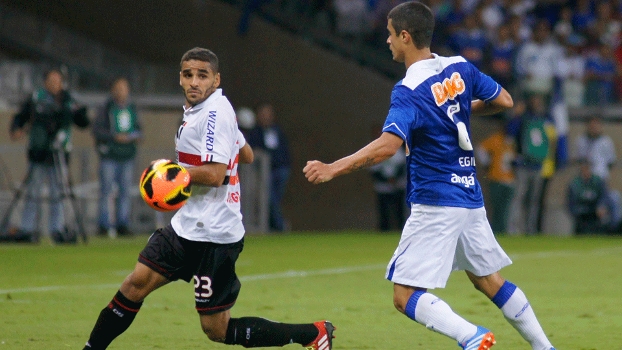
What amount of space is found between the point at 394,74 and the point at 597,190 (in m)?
6.08

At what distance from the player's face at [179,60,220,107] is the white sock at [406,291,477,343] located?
5.65ft

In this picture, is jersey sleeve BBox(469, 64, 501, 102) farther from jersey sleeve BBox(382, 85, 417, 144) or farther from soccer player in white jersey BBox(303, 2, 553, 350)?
jersey sleeve BBox(382, 85, 417, 144)

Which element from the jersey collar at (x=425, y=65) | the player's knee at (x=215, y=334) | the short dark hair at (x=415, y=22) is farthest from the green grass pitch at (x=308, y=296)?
the short dark hair at (x=415, y=22)

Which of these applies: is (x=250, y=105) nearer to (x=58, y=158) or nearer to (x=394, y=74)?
(x=394, y=74)

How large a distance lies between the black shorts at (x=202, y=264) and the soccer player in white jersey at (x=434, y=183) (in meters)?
0.96

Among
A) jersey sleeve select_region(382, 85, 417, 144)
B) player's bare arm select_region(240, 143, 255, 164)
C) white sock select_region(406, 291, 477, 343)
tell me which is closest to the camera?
white sock select_region(406, 291, 477, 343)

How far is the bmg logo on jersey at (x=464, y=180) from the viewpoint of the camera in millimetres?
6312

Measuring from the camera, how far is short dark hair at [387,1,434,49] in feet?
20.6

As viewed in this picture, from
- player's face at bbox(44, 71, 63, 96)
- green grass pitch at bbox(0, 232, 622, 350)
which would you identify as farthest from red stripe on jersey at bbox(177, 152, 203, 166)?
player's face at bbox(44, 71, 63, 96)

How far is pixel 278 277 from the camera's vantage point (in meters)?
12.6

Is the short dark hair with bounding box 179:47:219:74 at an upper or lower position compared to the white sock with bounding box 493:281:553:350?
upper

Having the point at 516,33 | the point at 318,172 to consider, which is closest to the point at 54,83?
the point at 516,33

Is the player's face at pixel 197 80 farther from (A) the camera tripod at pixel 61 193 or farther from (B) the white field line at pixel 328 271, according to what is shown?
(A) the camera tripod at pixel 61 193

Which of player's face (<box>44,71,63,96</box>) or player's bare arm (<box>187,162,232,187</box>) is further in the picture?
player's face (<box>44,71,63,96</box>)
